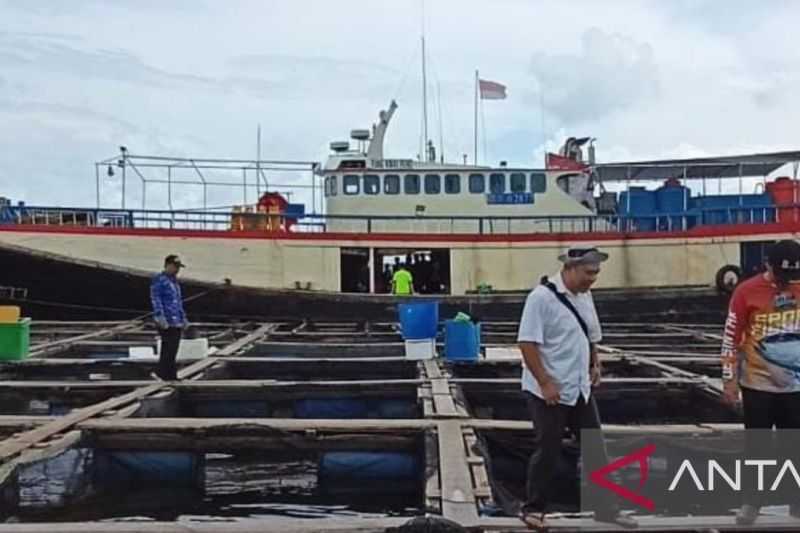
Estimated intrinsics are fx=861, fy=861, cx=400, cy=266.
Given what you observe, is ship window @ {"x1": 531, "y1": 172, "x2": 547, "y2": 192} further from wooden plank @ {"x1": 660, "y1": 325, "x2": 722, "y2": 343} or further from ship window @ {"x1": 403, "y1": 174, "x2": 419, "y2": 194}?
wooden plank @ {"x1": 660, "y1": 325, "x2": 722, "y2": 343}

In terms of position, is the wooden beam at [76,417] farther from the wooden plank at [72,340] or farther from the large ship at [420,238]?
the large ship at [420,238]

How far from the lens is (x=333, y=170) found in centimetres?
2117

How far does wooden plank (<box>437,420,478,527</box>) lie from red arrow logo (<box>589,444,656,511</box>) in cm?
71

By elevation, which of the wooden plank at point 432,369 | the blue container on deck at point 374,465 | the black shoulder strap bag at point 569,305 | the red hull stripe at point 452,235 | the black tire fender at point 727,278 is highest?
the red hull stripe at point 452,235

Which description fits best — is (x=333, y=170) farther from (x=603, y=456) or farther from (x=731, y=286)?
(x=603, y=456)

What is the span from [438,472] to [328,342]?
8868 millimetres

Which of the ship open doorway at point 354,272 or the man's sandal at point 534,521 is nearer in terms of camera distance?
the man's sandal at point 534,521

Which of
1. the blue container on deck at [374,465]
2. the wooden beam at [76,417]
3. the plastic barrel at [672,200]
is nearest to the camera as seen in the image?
the wooden beam at [76,417]

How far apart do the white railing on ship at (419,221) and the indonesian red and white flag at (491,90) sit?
4.90 m

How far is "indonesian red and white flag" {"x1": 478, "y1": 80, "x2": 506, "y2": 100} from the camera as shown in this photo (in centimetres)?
2445

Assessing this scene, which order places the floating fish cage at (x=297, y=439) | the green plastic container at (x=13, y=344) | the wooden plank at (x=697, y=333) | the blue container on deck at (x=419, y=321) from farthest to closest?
the wooden plank at (x=697, y=333)
the blue container on deck at (x=419, y=321)
the green plastic container at (x=13, y=344)
the floating fish cage at (x=297, y=439)

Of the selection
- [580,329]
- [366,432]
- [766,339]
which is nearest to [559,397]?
[580,329]

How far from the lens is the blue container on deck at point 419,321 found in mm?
10773

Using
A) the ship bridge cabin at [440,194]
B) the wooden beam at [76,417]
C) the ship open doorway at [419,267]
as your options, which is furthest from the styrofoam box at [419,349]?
the ship bridge cabin at [440,194]
